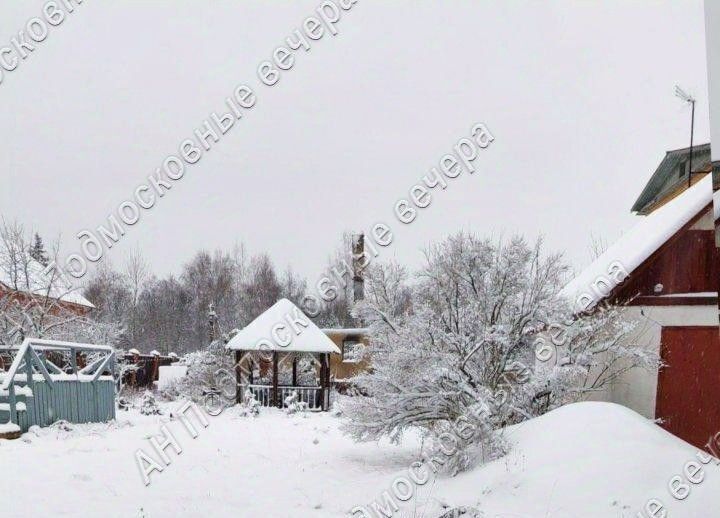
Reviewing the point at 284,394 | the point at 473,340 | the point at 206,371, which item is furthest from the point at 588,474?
the point at 206,371

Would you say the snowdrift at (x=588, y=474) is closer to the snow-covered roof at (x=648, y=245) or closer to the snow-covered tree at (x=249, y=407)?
the snow-covered roof at (x=648, y=245)

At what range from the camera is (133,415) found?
52.3ft

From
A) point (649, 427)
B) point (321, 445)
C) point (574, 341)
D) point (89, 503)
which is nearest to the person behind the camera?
point (89, 503)

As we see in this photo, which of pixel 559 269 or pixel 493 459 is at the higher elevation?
pixel 559 269

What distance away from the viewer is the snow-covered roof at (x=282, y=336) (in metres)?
18.8

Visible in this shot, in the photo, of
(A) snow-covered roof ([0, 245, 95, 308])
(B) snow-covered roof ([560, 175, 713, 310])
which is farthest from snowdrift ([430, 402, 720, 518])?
(A) snow-covered roof ([0, 245, 95, 308])

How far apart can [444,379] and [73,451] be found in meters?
5.42

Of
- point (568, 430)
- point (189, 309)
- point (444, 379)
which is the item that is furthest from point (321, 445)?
point (189, 309)

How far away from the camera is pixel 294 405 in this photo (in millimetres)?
18094

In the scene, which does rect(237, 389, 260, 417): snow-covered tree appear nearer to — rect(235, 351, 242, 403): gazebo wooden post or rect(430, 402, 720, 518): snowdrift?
rect(235, 351, 242, 403): gazebo wooden post

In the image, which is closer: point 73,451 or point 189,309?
point 73,451

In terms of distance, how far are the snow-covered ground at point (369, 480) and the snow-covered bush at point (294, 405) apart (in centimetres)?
794

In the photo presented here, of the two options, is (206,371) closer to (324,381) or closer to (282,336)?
(282,336)

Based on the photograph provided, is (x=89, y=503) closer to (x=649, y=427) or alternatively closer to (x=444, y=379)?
(x=444, y=379)
